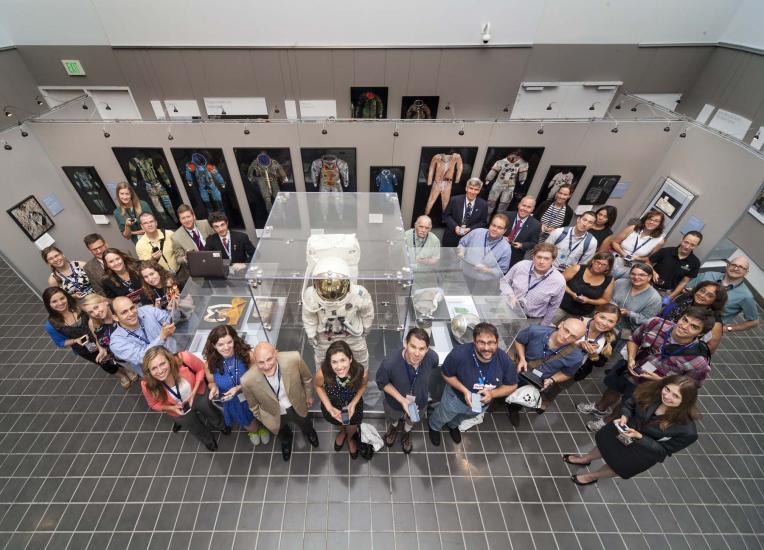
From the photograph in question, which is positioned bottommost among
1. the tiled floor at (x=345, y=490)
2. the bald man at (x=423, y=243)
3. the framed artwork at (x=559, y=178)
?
the tiled floor at (x=345, y=490)

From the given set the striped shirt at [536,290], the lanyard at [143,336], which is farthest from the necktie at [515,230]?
the lanyard at [143,336]

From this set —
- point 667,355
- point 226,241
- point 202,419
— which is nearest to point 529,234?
point 667,355

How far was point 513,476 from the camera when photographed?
3.66 metres

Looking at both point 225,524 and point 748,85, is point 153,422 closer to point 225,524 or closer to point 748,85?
point 225,524

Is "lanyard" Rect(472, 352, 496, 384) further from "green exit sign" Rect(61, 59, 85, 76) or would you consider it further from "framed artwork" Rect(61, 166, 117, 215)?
"green exit sign" Rect(61, 59, 85, 76)

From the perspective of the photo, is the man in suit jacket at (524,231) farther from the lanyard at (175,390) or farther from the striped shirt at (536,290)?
the lanyard at (175,390)

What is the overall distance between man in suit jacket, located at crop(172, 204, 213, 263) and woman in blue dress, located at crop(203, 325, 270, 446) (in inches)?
80.1

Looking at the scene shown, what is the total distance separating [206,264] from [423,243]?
2804 millimetres

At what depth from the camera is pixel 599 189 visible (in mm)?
5547

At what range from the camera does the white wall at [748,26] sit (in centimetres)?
546

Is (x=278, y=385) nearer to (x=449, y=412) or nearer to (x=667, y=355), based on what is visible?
(x=449, y=412)

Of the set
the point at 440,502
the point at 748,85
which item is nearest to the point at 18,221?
the point at 440,502

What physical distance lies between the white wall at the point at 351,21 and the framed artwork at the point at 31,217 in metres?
3.33

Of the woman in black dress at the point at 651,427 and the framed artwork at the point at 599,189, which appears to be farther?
the framed artwork at the point at 599,189
